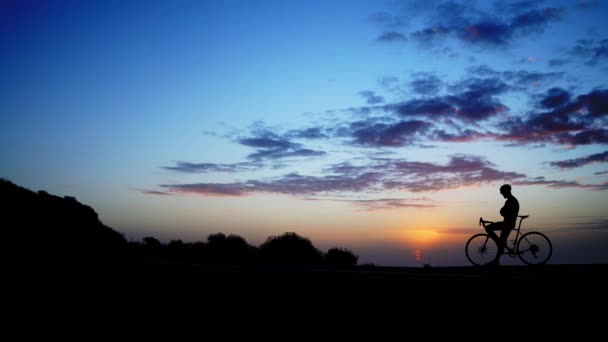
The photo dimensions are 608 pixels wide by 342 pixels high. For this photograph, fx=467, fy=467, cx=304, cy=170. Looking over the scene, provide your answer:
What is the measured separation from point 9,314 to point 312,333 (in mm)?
3532

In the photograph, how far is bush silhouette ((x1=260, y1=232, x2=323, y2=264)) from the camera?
27.8 meters

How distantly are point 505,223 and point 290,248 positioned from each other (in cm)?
1599

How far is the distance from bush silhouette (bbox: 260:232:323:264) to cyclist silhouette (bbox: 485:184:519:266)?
13511 millimetres

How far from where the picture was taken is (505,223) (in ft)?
49.9

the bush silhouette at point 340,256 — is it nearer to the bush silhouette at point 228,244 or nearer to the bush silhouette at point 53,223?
the bush silhouette at point 228,244

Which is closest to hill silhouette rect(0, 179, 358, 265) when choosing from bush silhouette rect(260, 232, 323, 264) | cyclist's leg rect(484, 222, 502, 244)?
bush silhouette rect(260, 232, 323, 264)

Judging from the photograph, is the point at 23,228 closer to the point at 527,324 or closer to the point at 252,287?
the point at 252,287

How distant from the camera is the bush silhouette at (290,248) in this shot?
27.8 m

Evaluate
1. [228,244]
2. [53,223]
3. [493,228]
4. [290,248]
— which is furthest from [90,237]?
[493,228]

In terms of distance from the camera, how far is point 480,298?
675 cm

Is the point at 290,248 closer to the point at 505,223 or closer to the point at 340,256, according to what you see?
the point at 340,256

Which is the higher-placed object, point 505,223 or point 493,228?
point 505,223

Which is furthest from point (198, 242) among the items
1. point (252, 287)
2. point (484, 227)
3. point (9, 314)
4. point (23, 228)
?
point (9, 314)

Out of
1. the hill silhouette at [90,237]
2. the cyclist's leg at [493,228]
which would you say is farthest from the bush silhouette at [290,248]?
the cyclist's leg at [493,228]
